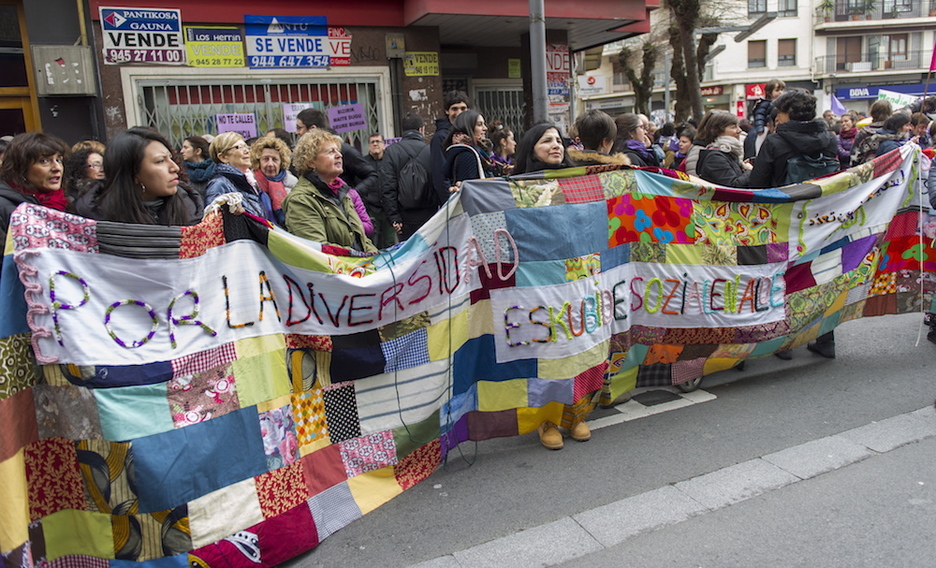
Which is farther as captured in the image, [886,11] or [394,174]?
[886,11]

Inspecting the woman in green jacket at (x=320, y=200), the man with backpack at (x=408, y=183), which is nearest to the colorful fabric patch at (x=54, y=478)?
the woman in green jacket at (x=320, y=200)

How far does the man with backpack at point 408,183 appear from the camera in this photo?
5.82 meters

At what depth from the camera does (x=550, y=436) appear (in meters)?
4.02

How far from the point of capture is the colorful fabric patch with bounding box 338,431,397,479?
11.2 feet

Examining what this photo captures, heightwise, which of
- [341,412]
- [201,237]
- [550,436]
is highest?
[201,237]

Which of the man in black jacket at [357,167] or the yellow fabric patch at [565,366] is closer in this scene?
the yellow fabric patch at [565,366]

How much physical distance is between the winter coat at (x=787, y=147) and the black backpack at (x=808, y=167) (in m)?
0.03

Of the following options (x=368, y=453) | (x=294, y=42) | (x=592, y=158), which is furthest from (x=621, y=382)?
(x=294, y=42)

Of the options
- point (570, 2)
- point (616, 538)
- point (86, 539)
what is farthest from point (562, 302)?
point (570, 2)

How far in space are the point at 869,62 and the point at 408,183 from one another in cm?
5083

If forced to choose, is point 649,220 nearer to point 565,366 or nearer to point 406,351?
point 565,366

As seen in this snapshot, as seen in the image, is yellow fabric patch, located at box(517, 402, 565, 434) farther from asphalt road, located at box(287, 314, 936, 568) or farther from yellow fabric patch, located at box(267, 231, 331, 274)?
yellow fabric patch, located at box(267, 231, 331, 274)

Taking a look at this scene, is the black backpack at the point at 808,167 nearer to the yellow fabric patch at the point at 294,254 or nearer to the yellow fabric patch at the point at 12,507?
the yellow fabric patch at the point at 294,254

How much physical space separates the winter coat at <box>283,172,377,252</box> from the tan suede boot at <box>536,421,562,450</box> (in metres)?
1.47
